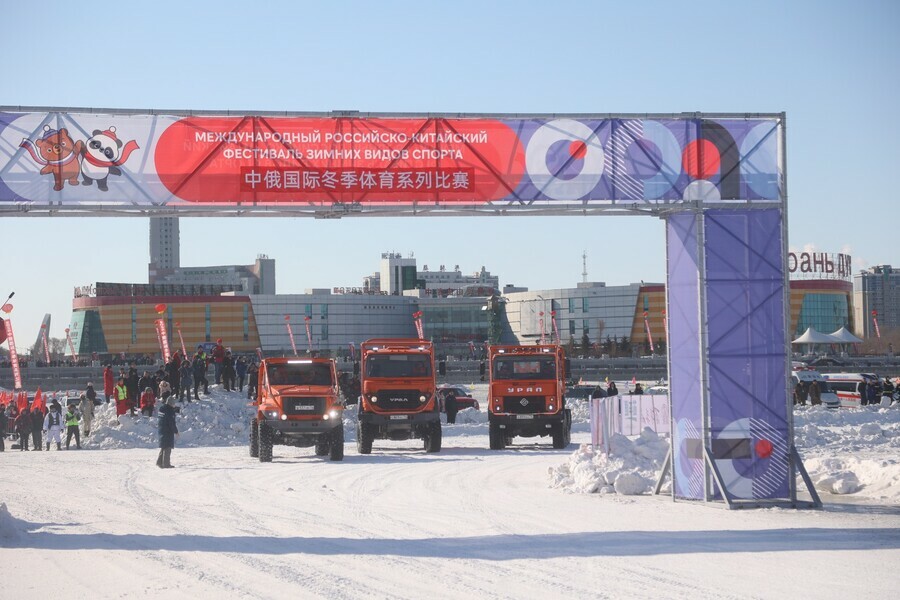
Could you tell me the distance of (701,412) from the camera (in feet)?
54.9

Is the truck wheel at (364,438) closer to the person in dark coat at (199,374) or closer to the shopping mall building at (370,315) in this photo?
the person in dark coat at (199,374)

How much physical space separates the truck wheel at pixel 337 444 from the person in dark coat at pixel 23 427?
37.5 ft

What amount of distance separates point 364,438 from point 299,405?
A: 2.92 m

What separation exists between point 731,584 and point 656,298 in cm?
12429

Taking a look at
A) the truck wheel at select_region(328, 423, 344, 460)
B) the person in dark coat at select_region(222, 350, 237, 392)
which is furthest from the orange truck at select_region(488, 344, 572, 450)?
the person in dark coat at select_region(222, 350, 237, 392)

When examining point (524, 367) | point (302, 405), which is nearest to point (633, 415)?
point (524, 367)

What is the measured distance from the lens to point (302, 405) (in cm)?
2572

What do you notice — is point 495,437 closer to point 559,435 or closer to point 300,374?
point 559,435

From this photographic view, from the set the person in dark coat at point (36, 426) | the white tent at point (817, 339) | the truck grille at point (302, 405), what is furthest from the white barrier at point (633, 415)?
the white tent at point (817, 339)

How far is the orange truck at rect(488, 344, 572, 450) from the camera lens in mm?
29219

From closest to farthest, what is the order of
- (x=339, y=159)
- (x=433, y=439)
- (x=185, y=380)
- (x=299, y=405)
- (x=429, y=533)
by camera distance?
(x=429, y=533) → (x=339, y=159) → (x=299, y=405) → (x=433, y=439) → (x=185, y=380)

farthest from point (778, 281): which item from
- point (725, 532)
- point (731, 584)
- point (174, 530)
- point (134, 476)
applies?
point (134, 476)

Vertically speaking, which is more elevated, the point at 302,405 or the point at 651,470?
the point at 302,405

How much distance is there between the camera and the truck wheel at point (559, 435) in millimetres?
29469
